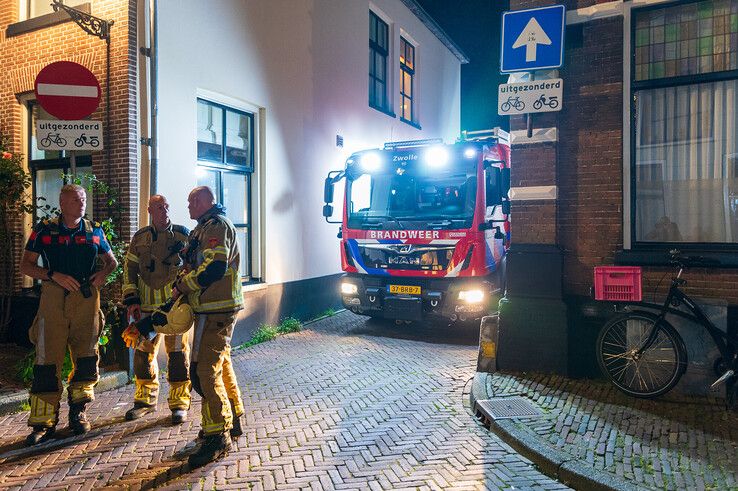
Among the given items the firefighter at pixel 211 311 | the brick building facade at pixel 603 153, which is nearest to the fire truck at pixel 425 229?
the brick building facade at pixel 603 153

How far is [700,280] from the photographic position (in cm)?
558

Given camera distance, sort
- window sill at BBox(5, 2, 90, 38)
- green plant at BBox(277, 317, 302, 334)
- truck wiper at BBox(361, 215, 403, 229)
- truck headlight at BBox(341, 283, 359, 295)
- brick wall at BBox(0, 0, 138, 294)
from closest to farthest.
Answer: brick wall at BBox(0, 0, 138, 294) → window sill at BBox(5, 2, 90, 38) → truck wiper at BBox(361, 215, 403, 229) → truck headlight at BBox(341, 283, 359, 295) → green plant at BBox(277, 317, 302, 334)

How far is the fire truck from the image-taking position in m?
8.25

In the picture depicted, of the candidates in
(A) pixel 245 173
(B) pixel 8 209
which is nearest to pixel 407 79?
(A) pixel 245 173

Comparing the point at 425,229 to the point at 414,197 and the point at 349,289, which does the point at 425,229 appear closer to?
the point at 414,197

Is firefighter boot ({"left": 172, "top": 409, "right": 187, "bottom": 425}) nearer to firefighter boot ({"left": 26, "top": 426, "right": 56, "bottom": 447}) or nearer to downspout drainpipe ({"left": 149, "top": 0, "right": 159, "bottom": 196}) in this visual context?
firefighter boot ({"left": 26, "top": 426, "right": 56, "bottom": 447})

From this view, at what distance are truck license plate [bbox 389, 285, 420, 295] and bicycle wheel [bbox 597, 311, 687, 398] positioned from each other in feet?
10.3

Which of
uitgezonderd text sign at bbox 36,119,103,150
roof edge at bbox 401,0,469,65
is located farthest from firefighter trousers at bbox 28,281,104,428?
roof edge at bbox 401,0,469,65

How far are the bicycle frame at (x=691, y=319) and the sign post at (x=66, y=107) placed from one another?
5612 millimetres

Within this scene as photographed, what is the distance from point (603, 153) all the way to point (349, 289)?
14.1ft

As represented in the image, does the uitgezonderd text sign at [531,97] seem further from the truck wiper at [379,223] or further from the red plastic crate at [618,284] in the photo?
the truck wiper at [379,223]

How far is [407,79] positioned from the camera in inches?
585

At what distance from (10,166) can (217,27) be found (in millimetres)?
3266

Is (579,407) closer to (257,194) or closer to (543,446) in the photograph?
(543,446)
